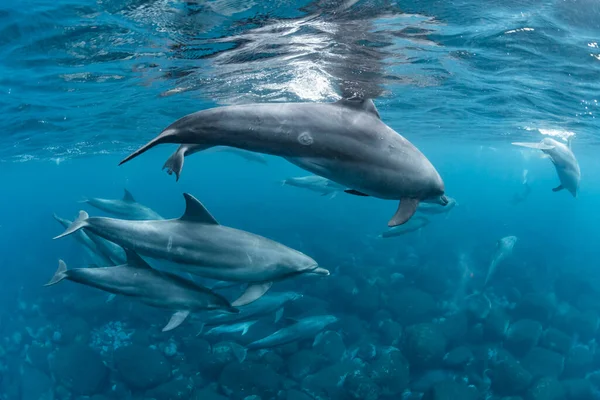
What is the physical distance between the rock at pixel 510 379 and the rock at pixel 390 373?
2.80 metres

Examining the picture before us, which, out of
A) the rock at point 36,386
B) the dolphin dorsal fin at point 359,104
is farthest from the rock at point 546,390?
the rock at point 36,386

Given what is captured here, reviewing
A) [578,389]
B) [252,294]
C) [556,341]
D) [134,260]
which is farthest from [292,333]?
[556,341]

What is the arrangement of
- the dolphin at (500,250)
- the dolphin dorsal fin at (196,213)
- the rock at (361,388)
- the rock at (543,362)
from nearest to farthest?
the dolphin dorsal fin at (196,213)
the rock at (361,388)
the rock at (543,362)
the dolphin at (500,250)

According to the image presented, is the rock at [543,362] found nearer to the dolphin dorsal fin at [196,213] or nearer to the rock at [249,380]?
the rock at [249,380]

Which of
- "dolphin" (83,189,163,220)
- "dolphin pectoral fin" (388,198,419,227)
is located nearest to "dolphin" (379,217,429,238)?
"dolphin" (83,189,163,220)

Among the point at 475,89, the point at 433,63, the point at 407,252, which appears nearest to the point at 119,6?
the point at 433,63

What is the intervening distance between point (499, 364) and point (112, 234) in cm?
1191

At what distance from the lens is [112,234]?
18.0ft

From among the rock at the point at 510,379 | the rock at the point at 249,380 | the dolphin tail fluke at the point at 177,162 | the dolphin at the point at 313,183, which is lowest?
the rock at the point at 510,379

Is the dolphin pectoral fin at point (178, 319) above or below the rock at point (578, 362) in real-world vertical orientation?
above

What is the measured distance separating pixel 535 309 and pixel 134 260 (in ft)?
52.7

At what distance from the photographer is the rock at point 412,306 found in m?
14.4

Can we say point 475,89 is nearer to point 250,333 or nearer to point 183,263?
point 250,333

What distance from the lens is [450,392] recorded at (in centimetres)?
1041
